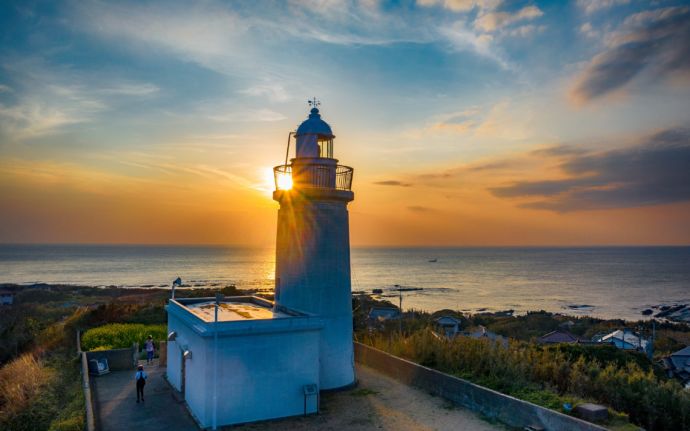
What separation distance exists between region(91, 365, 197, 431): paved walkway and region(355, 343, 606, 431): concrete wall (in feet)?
19.7

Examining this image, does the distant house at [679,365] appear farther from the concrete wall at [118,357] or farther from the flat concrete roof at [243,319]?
the concrete wall at [118,357]

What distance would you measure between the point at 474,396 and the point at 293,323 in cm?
459

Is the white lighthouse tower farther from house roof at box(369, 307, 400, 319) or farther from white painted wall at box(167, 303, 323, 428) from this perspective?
house roof at box(369, 307, 400, 319)

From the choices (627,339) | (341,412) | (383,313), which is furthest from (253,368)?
(383,313)

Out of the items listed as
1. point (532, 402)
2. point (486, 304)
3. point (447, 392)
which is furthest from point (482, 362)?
point (486, 304)

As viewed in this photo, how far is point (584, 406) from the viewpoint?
31.2ft

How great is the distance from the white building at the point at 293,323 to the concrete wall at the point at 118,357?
2.36 meters

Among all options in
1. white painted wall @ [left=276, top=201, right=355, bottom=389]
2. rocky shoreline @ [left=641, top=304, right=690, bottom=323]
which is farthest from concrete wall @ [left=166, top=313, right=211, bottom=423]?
rocky shoreline @ [left=641, top=304, right=690, bottom=323]

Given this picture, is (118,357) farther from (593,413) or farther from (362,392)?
(593,413)

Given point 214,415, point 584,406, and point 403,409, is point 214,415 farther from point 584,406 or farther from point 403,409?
point 584,406

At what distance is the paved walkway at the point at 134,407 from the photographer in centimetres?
1076

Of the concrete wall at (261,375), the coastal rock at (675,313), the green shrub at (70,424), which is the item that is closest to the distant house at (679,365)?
the concrete wall at (261,375)

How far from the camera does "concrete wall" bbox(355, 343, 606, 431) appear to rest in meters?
9.37

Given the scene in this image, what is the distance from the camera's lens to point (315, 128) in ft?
44.9
